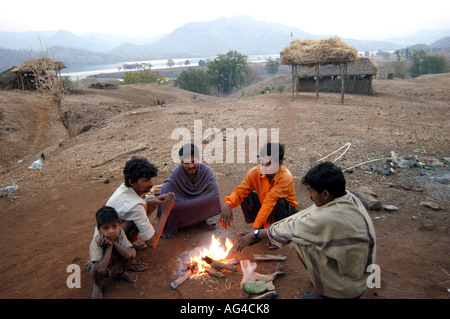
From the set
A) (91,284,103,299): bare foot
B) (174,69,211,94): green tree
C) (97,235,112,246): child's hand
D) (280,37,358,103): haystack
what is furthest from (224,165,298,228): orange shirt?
(174,69,211,94): green tree

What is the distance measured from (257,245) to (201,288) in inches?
40.5

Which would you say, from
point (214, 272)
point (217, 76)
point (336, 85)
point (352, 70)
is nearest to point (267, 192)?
point (214, 272)

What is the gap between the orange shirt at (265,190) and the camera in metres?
3.36

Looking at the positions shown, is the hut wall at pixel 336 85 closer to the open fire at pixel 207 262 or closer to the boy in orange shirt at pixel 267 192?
the boy in orange shirt at pixel 267 192

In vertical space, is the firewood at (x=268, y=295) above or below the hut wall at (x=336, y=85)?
below

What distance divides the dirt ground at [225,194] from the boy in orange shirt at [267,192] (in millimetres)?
436

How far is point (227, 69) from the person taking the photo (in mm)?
43750

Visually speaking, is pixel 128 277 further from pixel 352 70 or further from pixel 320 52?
pixel 352 70

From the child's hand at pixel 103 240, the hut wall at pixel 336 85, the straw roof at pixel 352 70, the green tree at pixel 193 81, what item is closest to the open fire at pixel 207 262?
the child's hand at pixel 103 240

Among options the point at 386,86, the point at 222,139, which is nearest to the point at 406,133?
the point at 222,139

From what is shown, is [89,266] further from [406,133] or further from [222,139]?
[406,133]

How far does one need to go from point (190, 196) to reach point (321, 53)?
41.2 feet

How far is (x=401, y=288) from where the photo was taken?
2729 mm

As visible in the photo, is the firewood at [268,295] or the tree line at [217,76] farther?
the tree line at [217,76]
